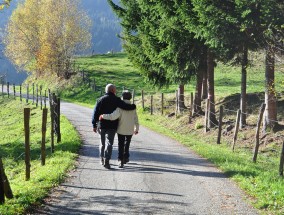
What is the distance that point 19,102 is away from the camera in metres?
39.9

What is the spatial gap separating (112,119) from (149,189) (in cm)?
269

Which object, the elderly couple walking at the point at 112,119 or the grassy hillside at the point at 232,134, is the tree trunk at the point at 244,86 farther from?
the elderly couple walking at the point at 112,119

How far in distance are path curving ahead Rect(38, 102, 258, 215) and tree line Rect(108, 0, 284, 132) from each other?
493 cm

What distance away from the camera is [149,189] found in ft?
29.6

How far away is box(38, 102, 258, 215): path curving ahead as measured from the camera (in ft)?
25.2

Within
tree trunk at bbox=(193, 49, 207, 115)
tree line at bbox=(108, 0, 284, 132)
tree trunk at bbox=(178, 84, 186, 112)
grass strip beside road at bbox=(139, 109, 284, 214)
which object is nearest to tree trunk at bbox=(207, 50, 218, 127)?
tree line at bbox=(108, 0, 284, 132)

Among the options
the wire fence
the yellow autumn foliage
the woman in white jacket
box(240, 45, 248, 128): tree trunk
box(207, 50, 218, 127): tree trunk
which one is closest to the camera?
the woman in white jacket

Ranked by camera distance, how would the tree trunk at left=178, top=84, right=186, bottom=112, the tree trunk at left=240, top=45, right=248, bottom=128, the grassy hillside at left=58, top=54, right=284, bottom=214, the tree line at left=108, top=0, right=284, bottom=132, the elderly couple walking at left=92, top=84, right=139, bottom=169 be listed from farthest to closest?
1. the tree trunk at left=178, top=84, right=186, bottom=112
2. the tree trunk at left=240, top=45, right=248, bottom=128
3. the tree line at left=108, top=0, right=284, bottom=132
4. the elderly couple walking at left=92, top=84, right=139, bottom=169
5. the grassy hillside at left=58, top=54, right=284, bottom=214

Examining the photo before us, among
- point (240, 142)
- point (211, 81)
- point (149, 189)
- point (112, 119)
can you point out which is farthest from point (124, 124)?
point (211, 81)

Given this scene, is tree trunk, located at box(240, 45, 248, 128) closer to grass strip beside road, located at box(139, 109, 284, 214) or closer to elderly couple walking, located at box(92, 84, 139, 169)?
grass strip beside road, located at box(139, 109, 284, 214)

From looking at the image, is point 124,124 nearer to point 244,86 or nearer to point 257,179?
point 257,179

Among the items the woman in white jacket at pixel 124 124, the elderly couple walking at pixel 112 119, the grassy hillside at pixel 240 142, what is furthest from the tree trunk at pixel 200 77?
the elderly couple walking at pixel 112 119

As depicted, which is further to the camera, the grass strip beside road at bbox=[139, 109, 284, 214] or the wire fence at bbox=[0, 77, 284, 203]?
the wire fence at bbox=[0, 77, 284, 203]

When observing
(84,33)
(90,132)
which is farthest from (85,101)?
(90,132)
